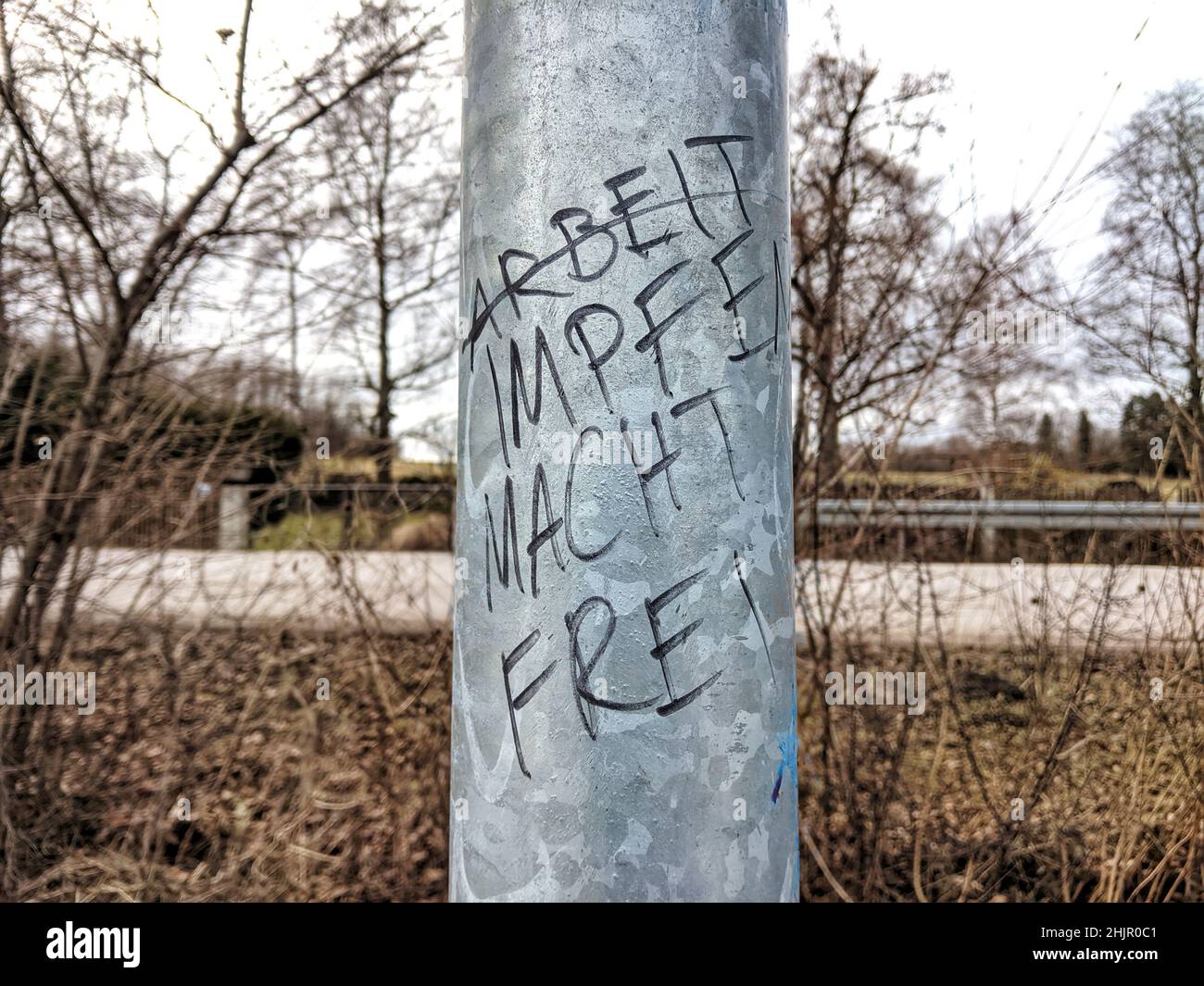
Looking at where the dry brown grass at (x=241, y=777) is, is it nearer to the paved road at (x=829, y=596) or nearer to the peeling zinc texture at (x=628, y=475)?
the paved road at (x=829, y=596)

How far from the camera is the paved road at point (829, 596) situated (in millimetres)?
3613

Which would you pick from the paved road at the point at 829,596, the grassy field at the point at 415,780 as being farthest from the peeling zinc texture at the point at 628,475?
the grassy field at the point at 415,780

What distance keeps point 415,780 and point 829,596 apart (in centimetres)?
219

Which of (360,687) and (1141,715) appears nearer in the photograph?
(1141,715)

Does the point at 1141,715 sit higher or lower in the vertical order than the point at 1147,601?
lower

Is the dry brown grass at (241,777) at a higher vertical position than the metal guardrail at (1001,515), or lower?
lower

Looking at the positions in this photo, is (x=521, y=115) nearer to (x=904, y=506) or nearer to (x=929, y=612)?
(x=904, y=506)

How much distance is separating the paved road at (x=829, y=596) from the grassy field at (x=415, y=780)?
0.12 meters

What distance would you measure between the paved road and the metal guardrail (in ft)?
0.65

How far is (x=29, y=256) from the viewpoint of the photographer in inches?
148

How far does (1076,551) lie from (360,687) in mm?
3515

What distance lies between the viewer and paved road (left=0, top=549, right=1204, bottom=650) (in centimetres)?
361

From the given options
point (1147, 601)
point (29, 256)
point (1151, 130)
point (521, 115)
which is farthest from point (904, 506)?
point (29, 256)
